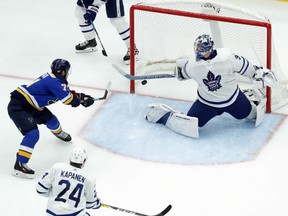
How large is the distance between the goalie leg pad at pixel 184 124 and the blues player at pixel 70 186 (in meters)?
1.34

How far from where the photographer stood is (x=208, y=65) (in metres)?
5.56

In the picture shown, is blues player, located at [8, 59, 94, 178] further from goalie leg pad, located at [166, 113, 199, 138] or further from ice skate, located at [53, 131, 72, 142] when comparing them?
goalie leg pad, located at [166, 113, 199, 138]

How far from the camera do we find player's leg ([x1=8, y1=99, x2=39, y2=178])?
17.6 ft

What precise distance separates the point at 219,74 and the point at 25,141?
1.23 metres

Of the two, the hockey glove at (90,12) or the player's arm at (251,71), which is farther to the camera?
the hockey glove at (90,12)

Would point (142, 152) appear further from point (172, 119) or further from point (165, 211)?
point (165, 211)

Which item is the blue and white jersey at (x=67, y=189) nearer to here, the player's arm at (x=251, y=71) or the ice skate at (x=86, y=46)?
the player's arm at (x=251, y=71)

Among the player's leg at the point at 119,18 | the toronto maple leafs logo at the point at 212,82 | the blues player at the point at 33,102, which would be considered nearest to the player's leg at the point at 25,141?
the blues player at the point at 33,102

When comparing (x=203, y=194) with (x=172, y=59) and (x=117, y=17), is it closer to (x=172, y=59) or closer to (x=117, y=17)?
(x=172, y=59)

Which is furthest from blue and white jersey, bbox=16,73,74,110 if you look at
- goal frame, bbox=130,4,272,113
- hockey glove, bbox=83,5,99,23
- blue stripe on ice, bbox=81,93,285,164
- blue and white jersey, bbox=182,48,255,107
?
hockey glove, bbox=83,5,99,23

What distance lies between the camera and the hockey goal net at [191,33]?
5852 mm

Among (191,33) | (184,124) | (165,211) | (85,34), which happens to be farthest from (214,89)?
(85,34)

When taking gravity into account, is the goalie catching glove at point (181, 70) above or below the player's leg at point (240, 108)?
above

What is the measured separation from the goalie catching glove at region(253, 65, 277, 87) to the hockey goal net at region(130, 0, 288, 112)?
0.53 feet
